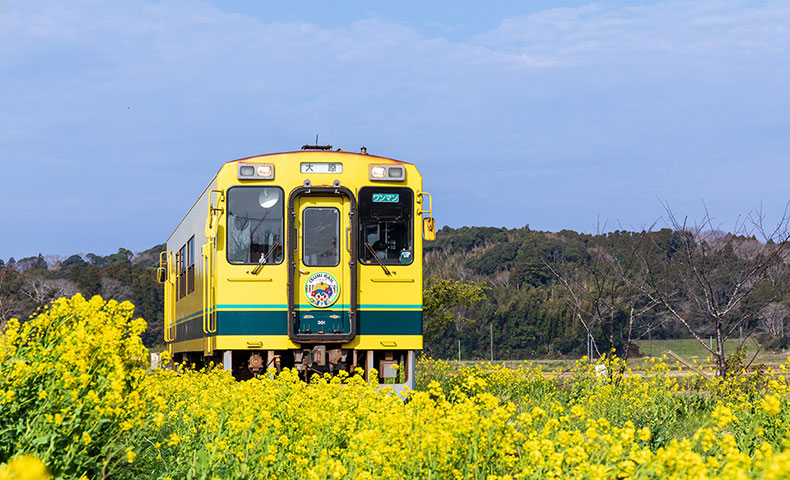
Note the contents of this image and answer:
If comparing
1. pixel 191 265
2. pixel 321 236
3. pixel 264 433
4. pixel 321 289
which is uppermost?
pixel 321 236

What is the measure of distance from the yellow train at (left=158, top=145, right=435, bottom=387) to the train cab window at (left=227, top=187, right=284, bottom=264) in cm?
1

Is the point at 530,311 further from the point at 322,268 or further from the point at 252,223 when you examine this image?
the point at 252,223

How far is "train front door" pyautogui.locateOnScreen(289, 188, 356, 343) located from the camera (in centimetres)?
1111

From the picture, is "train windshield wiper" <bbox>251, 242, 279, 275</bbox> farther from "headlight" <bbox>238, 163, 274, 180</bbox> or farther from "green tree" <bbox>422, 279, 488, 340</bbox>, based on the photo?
"green tree" <bbox>422, 279, 488, 340</bbox>

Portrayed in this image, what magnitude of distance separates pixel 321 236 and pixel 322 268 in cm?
42

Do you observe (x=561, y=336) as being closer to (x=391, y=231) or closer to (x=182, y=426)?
(x=391, y=231)

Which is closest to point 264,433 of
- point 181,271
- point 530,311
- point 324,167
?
point 324,167

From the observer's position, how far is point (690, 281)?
15.5 metres

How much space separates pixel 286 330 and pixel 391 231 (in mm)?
1884

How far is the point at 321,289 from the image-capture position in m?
11.2

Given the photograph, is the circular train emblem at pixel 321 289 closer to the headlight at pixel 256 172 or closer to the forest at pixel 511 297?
the headlight at pixel 256 172

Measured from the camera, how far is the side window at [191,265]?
14109mm

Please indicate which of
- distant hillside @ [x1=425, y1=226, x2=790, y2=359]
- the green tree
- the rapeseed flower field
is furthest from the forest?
the rapeseed flower field

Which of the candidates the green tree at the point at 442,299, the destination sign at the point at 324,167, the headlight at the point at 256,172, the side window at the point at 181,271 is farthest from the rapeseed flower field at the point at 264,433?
the green tree at the point at 442,299
